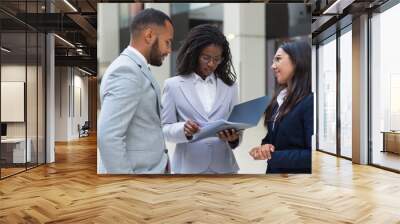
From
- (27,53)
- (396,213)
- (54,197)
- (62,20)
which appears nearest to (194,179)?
(54,197)

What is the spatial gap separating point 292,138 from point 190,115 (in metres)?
1.60

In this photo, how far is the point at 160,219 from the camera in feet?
13.9

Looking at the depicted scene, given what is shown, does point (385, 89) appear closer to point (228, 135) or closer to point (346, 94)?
point (346, 94)

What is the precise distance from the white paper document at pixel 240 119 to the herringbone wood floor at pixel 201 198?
2.46ft

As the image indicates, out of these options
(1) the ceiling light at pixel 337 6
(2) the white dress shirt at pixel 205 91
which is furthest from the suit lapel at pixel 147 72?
(1) the ceiling light at pixel 337 6

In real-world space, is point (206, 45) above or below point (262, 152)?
above

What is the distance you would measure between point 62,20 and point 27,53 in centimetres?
154

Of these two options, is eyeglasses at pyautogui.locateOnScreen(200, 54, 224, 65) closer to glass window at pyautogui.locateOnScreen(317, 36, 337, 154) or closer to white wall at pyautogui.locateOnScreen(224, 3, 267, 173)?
white wall at pyautogui.locateOnScreen(224, 3, 267, 173)

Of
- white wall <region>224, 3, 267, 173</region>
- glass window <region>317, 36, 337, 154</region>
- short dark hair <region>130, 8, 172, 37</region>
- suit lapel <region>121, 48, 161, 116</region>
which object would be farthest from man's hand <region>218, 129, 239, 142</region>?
glass window <region>317, 36, 337, 154</region>

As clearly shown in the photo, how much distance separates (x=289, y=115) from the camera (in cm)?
655

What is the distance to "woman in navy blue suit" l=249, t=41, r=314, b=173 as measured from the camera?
6.51 metres

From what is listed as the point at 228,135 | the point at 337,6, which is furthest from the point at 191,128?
the point at 337,6

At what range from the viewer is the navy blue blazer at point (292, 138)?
654 cm

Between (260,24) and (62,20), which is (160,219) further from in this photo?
(62,20)
